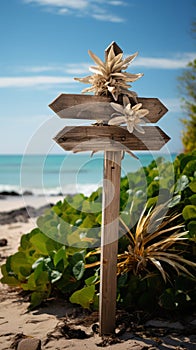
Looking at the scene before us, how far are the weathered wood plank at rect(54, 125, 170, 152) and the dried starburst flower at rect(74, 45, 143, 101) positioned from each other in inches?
8.3

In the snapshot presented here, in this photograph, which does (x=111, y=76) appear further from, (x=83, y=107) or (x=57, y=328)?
(x=57, y=328)

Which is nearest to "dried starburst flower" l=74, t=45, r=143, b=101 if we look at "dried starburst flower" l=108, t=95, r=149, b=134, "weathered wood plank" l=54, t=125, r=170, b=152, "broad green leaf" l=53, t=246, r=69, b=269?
"dried starburst flower" l=108, t=95, r=149, b=134

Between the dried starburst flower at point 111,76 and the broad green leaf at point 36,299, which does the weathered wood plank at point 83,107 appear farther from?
the broad green leaf at point 36,299

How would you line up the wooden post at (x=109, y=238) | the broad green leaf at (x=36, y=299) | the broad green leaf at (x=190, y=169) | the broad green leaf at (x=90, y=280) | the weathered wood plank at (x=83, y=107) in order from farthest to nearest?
the broad green leaf at (x=190, y=169), the broad green leaf at (x=36, y=299), the broad green leaf at (x=90, y=280), the wooden post at (x=109, y=238), the weathered wood plank at (x=83, y=107)

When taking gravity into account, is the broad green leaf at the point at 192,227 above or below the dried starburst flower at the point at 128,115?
below

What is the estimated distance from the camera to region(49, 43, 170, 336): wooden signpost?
292 cm

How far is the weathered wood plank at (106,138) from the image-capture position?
292 centimetres

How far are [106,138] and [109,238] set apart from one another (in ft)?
2.00

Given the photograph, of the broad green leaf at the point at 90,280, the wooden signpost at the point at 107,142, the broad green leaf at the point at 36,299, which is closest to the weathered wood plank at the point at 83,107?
the wooden signpost at the point at 107,142

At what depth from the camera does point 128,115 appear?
9.73 ft

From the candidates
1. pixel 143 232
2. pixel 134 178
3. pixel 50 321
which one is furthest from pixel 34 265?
pixel 134 178

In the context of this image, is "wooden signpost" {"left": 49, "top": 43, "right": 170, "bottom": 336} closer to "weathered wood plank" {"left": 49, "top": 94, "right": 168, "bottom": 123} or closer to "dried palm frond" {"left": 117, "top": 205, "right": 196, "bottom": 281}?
"weathered wood plank" {"left": 49, "top": 94, "right": 168, "bottom": 123}

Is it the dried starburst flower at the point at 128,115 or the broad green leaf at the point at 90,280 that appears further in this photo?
the broad green leaf at the point at 90,280

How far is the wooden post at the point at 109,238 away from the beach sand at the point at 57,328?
157mm
